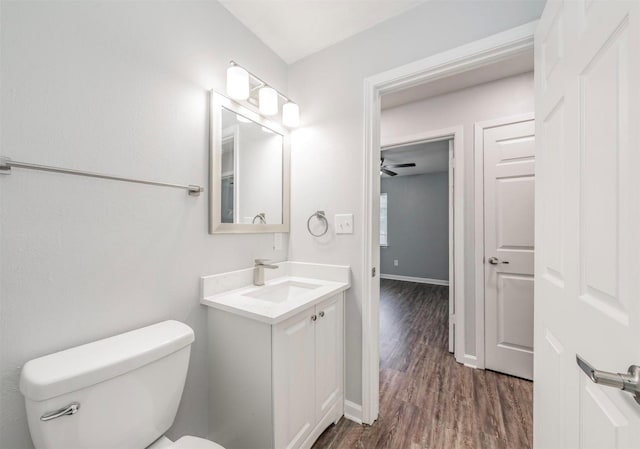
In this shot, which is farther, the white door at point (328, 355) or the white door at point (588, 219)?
the white door at point (328, 355)

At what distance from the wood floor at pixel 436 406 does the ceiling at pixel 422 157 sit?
8.00 feet

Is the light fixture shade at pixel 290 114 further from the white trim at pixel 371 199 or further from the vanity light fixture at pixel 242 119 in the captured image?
the white trim at pixel 371 199

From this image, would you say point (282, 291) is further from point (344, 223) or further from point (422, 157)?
Result: point (422, 157)

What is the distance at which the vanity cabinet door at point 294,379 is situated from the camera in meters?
1.08

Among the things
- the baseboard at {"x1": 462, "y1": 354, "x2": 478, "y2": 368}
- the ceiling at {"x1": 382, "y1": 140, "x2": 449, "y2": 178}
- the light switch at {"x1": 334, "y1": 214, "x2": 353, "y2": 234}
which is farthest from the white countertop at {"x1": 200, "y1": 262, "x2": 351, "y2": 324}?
the ceiling at {"x1": 382, "y1": 140, "x2": 449, "y2": 178}

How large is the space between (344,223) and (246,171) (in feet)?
2.28

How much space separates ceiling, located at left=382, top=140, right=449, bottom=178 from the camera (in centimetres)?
362

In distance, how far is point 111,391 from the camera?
81 centimetres

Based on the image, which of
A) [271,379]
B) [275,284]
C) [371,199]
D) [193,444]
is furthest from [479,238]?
[193,444]

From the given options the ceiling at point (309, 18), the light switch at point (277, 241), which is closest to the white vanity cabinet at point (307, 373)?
the light switch at point (277, 241)

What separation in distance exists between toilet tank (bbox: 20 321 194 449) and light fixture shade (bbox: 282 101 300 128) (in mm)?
1355

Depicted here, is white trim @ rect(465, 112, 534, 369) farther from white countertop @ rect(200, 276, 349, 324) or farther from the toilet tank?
the toilet tank

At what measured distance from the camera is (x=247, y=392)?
3.76ft

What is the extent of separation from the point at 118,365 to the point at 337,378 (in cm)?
114
